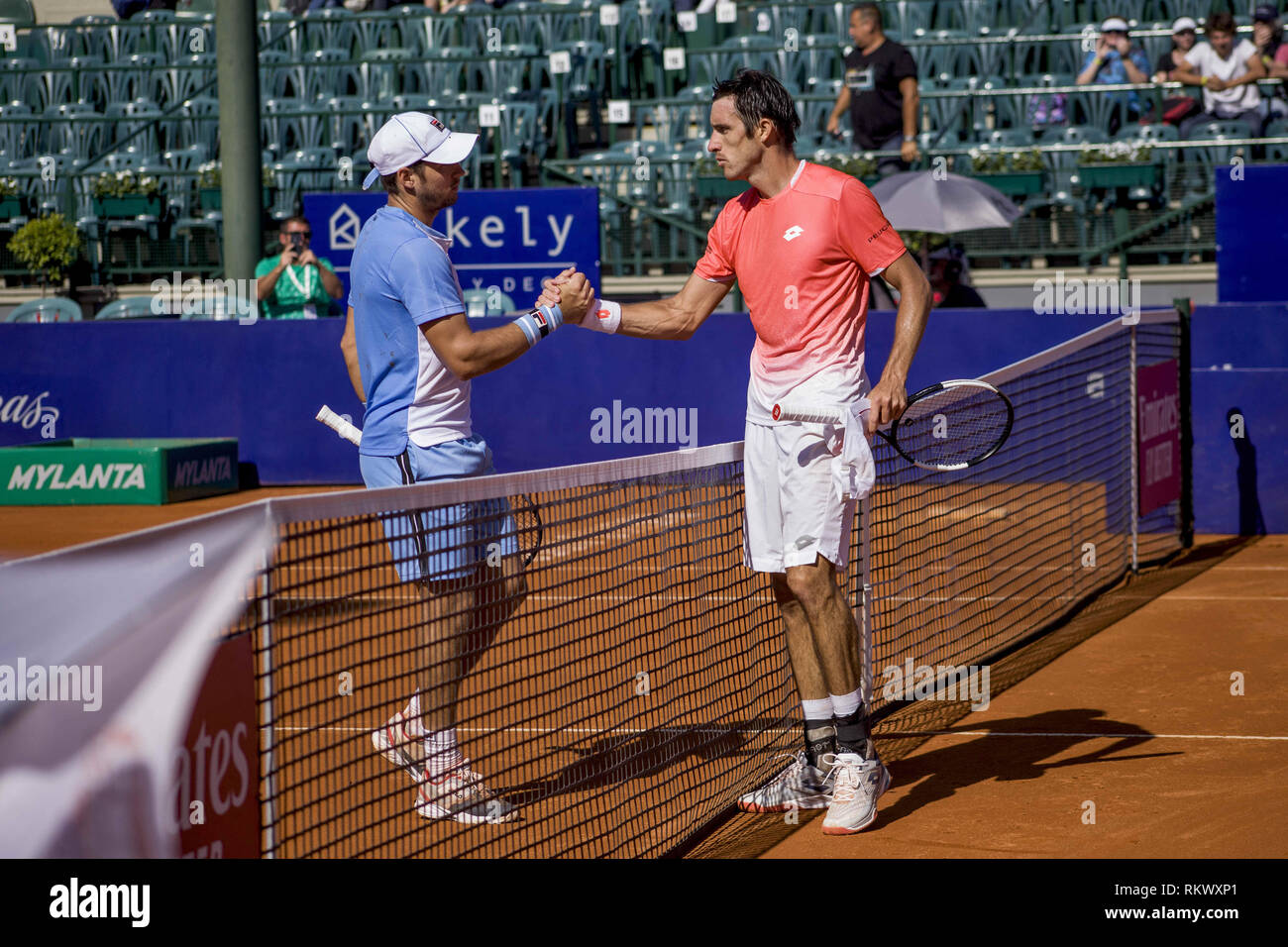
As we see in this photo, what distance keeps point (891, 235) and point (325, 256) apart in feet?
33.5

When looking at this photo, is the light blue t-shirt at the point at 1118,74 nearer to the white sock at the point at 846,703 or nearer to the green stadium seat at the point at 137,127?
the green stadium seat at the point at 137,127

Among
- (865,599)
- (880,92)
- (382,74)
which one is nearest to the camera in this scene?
(865,599)

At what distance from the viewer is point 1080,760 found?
556 cm

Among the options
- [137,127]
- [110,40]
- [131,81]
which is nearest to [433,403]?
[137,127]

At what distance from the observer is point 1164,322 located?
9.66 meters

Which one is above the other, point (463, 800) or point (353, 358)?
point (353, 358)

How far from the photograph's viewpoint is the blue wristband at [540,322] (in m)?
4.71

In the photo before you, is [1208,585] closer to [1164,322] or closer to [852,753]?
[1164,322]

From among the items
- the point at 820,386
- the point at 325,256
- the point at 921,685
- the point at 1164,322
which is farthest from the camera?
the point at 325,256

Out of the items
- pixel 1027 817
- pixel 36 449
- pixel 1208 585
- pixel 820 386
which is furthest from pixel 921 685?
pixel 36 449

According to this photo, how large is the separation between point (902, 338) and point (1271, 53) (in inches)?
498

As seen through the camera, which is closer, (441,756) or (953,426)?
(441,756)
